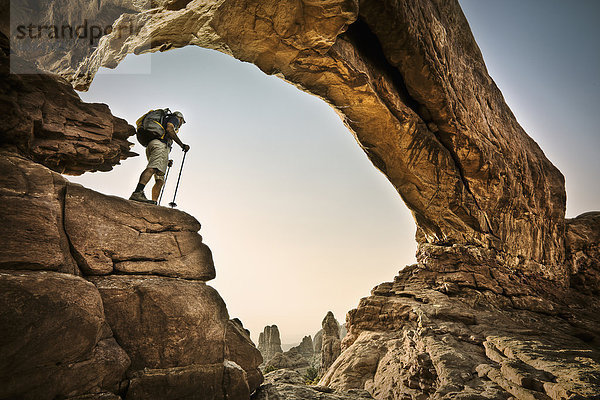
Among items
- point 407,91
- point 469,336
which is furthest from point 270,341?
point 407,91

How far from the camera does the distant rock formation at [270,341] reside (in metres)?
60.3

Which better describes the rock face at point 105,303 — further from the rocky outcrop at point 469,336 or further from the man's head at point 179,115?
the rocky outcrop at point 469,336

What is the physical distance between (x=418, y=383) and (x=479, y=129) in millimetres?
13729

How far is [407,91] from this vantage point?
15.4 metres

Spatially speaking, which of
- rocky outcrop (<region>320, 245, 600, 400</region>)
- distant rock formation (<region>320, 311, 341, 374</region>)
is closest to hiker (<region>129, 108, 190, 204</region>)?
rocky outcrop (<region>320, 245, 600, 400</region>)

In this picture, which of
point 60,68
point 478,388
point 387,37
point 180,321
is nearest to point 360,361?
point 478,388

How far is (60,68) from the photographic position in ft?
35.1

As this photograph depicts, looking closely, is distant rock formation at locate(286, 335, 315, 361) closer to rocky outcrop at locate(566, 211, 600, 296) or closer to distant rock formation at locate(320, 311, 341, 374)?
distant rock formation at locate(320, 311, 341, 374)

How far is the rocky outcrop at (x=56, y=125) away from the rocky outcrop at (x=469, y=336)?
1113cm

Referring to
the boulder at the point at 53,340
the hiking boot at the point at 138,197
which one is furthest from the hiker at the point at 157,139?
the boulder at the point at 53,340

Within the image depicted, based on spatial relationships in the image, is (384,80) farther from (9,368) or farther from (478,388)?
(9,368)

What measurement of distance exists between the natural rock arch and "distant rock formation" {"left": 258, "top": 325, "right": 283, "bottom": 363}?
50.7 metres

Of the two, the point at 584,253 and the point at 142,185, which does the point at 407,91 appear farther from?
the point at 584,253

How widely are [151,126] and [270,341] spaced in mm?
62414
